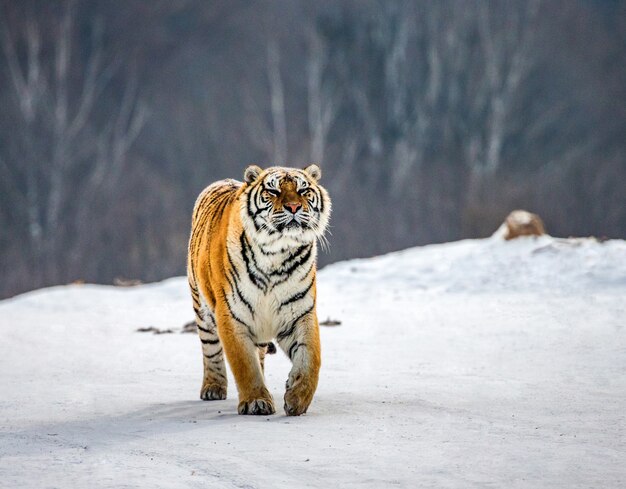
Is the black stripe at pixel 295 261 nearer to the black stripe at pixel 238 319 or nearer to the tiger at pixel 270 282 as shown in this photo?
the tiger at pixel 270 282

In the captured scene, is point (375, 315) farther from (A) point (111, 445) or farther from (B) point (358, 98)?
(B) point (358, 98)

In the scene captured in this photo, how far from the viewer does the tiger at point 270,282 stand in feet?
14.5

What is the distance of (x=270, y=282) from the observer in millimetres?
4527

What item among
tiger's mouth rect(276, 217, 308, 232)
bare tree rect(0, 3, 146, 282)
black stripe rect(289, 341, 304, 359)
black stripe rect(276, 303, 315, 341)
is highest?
bare tree rect(0, 3, 146, 282)

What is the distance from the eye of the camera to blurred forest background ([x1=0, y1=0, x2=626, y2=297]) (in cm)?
2111

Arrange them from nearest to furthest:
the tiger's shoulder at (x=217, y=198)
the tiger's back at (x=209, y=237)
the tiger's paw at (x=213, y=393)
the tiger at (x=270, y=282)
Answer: the tiger at (x=270, y=282), the tiger's back at (x=209, y=237), the tiger's paw at (x=213, y=393), the tiger's shoulder at (x=217, y=198)

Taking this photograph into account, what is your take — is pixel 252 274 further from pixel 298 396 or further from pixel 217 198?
pixel 217 198

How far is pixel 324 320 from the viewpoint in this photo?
8.42 meters

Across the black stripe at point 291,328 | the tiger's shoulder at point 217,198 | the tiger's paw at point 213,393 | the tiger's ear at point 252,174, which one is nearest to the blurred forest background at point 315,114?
the tiger's shoulder at point 217,198

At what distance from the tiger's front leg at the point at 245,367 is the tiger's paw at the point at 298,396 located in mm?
112

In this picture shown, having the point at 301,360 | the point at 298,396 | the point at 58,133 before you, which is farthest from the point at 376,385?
the point at 58,133

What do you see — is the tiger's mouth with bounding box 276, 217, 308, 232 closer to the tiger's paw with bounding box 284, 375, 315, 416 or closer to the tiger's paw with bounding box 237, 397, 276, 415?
the tiger's paw with bounding box 284, 375, 315, 416

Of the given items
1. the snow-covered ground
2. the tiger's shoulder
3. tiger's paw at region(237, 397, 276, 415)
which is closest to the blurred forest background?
the snow-covered ground

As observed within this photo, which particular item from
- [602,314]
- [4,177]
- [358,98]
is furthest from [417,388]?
[358,98]
